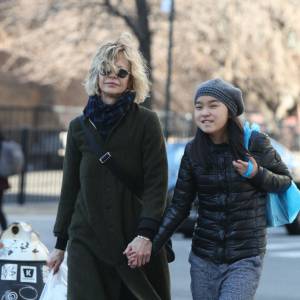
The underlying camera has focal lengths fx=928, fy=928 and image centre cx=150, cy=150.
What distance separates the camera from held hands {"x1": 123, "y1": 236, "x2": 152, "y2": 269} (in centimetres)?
448

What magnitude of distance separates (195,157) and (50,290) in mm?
1093

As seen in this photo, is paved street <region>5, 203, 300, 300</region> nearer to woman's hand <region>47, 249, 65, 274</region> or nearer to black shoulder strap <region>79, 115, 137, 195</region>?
woman's hand <region>47, 249, 65, 274</region>

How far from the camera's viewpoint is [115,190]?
4605 mm

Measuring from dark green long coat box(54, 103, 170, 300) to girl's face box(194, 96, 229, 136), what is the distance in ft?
0.87

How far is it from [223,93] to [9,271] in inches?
78.7

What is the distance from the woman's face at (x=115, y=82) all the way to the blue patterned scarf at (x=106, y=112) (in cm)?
3

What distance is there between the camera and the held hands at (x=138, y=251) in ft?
14.7

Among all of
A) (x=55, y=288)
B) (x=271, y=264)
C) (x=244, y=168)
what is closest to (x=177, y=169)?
(x=271, y=264)

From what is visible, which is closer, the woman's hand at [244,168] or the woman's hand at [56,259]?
the woman's hand at [244,168]

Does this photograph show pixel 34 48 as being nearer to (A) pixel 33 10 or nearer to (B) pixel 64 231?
(A) pixel 33 10

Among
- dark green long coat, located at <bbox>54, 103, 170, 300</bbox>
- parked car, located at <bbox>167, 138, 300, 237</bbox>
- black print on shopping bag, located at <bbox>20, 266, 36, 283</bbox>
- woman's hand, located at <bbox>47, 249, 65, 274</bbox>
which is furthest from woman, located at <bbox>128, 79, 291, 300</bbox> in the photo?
parked car, located at <bbox>167, 138, 300, 237</bbox>

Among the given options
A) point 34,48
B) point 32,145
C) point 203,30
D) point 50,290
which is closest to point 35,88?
point 34,48

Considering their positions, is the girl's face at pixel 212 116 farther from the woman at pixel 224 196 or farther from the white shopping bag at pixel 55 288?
the white shopping bag at pixel 55 288

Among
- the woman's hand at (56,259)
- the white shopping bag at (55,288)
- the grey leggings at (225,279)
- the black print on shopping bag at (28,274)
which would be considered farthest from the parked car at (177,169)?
the grey leggings at (225,279)
